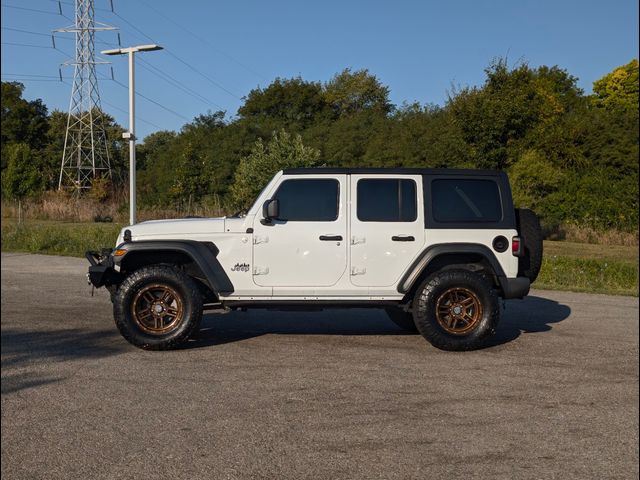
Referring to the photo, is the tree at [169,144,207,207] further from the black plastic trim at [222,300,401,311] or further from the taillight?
the taillight

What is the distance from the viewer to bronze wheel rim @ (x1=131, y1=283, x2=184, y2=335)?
24.8 ft

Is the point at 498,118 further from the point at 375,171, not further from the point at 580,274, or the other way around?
Result: the point at 375,171

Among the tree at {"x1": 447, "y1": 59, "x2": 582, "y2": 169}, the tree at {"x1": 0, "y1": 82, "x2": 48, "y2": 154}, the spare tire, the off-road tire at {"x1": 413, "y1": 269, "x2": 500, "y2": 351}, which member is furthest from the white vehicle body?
the tree at {"x1": 447, "y1": 59, "x2": 582, "y2": 169}

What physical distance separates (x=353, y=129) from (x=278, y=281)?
4452cm

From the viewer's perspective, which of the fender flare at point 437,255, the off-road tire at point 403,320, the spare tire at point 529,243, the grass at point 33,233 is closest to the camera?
the grass at point 33,233

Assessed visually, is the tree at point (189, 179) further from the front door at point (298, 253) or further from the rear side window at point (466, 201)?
the rear side window at point (466, 201)

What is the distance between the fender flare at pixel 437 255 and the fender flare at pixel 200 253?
194 cm

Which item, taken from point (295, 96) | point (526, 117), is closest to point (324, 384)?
point (526, 117)

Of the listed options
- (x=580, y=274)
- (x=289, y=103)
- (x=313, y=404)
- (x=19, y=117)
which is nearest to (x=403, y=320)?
(x=313, y=404)

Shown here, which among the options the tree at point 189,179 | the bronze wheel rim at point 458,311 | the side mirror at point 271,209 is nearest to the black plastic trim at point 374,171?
the side mirror at point 271,209

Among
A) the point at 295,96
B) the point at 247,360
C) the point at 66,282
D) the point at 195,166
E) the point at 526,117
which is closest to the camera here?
the point at 247,360

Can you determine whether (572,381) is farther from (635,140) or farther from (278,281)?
(635,140)

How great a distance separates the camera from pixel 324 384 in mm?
5984

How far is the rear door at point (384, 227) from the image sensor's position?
7.68 meters
